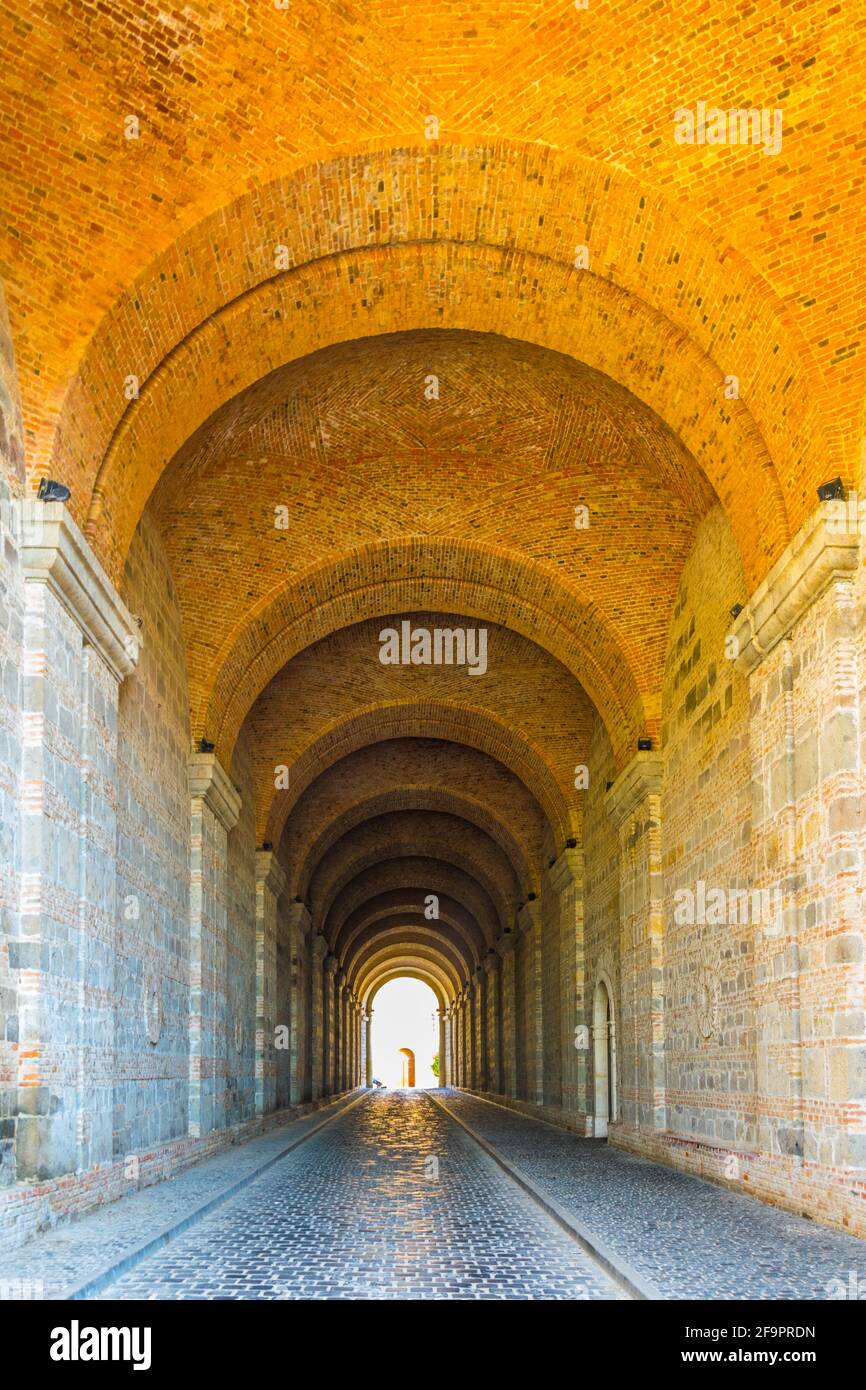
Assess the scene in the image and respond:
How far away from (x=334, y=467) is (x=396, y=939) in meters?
34.1

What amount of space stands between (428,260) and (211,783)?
699 centimetres

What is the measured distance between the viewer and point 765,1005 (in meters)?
10.5

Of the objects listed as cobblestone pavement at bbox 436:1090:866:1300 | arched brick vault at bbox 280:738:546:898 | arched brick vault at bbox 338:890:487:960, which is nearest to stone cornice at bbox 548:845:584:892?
arched brick vault at bbox 280:738:546:898

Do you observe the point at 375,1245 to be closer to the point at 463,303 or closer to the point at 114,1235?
the point at 114,1235

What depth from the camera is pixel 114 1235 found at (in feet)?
27.3

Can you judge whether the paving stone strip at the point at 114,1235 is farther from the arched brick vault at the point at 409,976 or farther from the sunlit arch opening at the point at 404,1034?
the sunlit arch opening at the point at 404,1034

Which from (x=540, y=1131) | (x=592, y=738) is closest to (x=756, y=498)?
(x=592, y=738)

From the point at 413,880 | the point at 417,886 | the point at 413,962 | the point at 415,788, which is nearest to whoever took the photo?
the point at 415,788

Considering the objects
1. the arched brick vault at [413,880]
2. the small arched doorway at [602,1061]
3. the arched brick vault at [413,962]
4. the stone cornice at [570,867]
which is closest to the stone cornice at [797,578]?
the small arched doorway at [602,1061]

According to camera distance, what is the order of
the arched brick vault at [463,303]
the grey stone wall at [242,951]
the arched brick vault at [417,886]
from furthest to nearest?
1. the arched brick vault at [417,886]
2. the grey stone wall at [242,951]
3. the arched brick vault at [463,303]

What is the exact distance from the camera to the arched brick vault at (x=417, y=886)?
34.3 metres

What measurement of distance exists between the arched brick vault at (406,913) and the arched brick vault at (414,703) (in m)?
16.3

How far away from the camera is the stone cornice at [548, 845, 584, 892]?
69.2 ft

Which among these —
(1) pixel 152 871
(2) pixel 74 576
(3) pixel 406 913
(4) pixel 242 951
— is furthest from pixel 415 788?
(2) pixel 74 576
